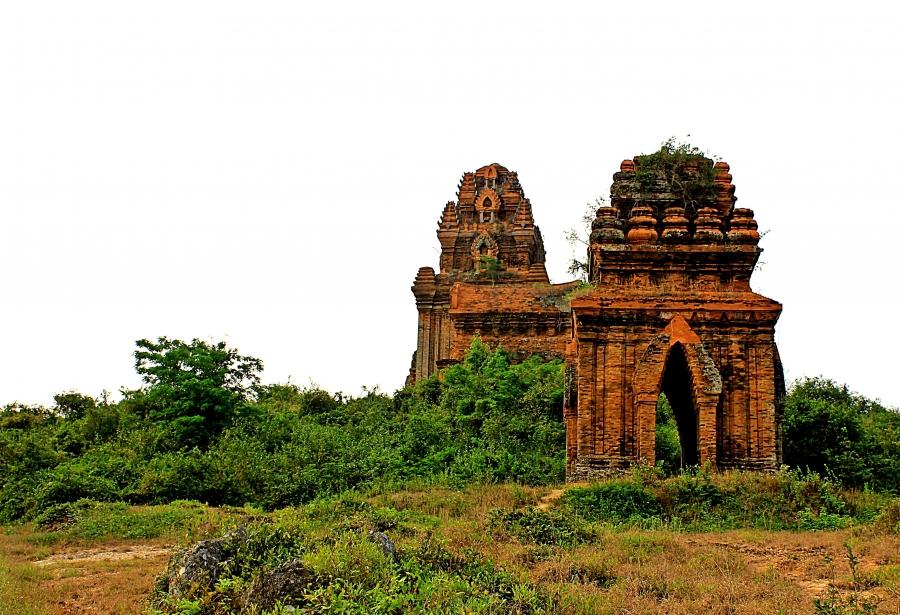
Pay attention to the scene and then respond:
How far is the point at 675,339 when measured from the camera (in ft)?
45.9

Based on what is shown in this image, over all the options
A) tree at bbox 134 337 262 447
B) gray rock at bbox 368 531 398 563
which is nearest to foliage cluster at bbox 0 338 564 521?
tree at bbox 134 337 262 447

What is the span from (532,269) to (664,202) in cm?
1820

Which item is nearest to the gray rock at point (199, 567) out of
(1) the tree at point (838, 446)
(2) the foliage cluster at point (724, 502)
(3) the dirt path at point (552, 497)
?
(3) the dirt path at point (552, 497)

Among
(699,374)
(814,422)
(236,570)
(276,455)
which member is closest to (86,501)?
(276,455)

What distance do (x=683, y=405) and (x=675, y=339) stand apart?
2.76 meters

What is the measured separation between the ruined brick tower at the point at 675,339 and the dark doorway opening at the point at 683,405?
80cm

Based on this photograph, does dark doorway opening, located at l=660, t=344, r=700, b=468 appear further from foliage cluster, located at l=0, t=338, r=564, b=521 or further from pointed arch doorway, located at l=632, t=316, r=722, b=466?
foliage cluster, located at l=0, t=338, r=564, b=521

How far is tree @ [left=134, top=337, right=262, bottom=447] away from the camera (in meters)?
20.6

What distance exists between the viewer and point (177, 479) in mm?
16203

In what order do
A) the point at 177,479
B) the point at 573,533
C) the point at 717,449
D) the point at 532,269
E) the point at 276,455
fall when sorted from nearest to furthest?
the point at 573,533
the point at 717,449
the point at 177,479
the point at 276,455
the point at 532,269

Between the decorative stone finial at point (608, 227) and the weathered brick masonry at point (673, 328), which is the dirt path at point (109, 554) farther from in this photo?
the decorative stone finial at point (608, 227)

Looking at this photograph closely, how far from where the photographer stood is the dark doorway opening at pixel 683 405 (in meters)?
15.5

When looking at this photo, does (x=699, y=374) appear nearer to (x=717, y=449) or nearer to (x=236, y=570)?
(x=717, y=449)

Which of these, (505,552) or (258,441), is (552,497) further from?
(258,441)
